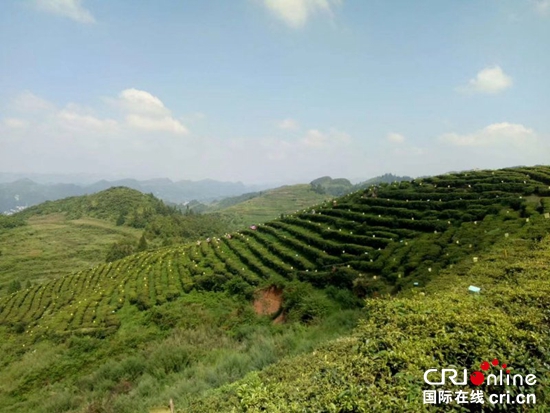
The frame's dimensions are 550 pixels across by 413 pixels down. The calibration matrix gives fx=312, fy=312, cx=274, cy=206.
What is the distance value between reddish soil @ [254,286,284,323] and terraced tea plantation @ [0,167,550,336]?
93cm

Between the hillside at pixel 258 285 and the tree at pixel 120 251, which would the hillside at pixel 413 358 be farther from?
the tree at pixel 120 251

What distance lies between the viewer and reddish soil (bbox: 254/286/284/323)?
930 inches

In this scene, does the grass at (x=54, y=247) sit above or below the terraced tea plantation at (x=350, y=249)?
below

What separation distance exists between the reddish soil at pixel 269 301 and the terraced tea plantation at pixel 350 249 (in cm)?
93

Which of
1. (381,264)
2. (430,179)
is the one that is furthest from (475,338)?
(430,179)

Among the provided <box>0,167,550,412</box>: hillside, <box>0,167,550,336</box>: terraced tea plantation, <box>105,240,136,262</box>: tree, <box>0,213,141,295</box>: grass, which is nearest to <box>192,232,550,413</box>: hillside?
<box>0,167,550,412</box>: hillside

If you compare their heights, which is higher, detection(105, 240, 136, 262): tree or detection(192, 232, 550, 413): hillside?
detection(192, 232, 550, 413): hillside

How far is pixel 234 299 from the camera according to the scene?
88.0 feet

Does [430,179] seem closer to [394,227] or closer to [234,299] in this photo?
[394,227]

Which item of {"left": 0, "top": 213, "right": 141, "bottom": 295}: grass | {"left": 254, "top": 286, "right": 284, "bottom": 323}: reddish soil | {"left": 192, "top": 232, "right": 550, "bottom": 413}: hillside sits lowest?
{"left": 0, "top": 213, "right": 141, "bottom": 295}: grass

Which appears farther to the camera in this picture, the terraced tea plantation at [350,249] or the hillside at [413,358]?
the terraced tea plantation at [350,249]

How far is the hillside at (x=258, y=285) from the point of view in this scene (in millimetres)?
16953

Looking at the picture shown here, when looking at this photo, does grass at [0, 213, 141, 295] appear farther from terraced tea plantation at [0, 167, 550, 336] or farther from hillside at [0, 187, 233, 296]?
terraced tea plantation at [0, 167, 550, 336]

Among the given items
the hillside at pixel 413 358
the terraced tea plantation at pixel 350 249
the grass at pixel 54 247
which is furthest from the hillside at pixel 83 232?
the hillside at pixel 413 358
